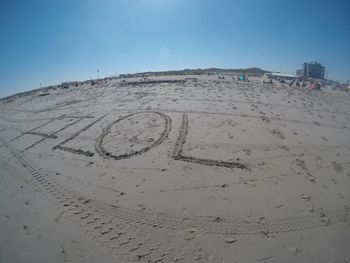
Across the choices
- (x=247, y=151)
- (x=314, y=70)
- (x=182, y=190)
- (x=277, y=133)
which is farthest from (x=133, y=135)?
(x=314, y=70)

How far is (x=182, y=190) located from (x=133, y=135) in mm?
5264

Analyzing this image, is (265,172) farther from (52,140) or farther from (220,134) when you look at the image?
(52,140)

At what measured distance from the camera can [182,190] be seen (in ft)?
→ 23.8

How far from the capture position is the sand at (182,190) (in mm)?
5387

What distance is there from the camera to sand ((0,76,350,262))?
5387mm

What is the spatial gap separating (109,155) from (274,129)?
829 cm

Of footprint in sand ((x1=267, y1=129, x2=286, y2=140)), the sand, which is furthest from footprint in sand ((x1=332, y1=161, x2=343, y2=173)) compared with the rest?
footprint in sand ((x1=267, y1=129, x2=286, y2=140))

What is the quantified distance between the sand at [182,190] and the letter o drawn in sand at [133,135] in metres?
0.06

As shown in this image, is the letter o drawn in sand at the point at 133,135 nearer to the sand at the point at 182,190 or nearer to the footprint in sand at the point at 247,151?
the sand at the point at 182,190

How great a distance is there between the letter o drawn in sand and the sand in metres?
0.06

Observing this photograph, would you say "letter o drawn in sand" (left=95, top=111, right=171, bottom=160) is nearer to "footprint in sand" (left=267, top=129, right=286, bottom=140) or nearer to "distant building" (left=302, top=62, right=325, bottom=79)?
"footprint in sand" (left=267, top=129, right=286, bottom=140)

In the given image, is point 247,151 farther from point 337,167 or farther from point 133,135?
point 133,135

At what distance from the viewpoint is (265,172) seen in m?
7.95

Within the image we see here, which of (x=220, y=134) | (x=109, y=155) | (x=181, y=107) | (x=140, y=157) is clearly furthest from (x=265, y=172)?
(x=181, y=107)
